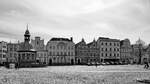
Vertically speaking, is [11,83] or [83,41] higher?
[83,41]

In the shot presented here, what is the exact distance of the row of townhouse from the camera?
2918 inches

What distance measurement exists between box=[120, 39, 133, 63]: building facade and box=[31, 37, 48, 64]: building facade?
1563 inches

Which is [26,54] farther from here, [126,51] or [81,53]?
[126,51]

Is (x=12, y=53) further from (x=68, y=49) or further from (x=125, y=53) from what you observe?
(x=125, y=53)

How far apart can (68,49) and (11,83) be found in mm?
64514

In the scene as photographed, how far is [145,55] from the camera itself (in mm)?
89500

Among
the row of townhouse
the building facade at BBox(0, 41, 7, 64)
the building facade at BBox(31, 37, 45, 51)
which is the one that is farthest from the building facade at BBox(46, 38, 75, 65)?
the building facade at BBox(0, 41, 7, 64)

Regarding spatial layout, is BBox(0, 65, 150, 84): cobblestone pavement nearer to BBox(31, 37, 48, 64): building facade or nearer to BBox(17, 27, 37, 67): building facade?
BBox(17, 27, 37, 67): building facade

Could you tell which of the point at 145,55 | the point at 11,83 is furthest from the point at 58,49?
the point at 11,83

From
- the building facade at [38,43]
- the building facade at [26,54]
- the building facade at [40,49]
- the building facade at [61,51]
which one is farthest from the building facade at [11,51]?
the building facade at [26,54]

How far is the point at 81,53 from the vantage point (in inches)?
3105

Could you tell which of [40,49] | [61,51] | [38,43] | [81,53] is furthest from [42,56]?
[81,53]

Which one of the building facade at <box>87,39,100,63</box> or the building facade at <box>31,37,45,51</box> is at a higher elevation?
the building facade at <box>31,37,45,51</box>

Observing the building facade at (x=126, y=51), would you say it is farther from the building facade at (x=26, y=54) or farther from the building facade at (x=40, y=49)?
the building facade at (x=26, y=54)
